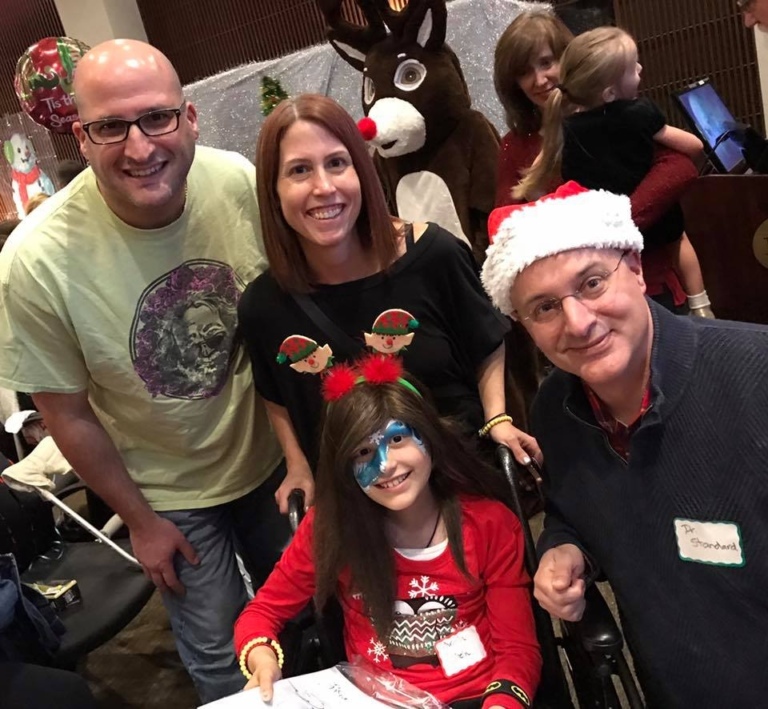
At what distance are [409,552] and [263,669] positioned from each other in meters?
0.36

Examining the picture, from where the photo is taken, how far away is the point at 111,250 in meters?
1.73

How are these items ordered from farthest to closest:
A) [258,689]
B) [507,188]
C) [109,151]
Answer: [507,188]
[109,151]
[258,689]

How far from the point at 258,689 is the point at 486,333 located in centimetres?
89

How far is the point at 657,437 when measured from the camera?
1153mm

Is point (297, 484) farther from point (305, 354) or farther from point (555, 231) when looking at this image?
point (555, 231)

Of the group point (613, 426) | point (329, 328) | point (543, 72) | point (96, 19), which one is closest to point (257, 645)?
point (329, 328)

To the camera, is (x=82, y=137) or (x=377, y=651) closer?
(x=377, y=651)

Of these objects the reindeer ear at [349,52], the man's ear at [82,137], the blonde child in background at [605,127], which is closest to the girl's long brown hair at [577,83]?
the blonde child in background at [605,127]

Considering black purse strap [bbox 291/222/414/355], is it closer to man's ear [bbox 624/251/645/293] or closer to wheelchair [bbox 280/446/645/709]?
wheelchair [bbox 280/446/645/709]

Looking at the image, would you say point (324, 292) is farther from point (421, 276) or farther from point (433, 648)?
point (433, 648)

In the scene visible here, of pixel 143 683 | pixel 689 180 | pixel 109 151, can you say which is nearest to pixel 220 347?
pixel 109 151

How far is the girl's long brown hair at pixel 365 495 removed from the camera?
58.1 inches

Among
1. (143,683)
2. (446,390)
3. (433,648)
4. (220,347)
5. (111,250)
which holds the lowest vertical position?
(143,683)

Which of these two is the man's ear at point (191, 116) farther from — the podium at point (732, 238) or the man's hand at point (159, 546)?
the podium at point (732, 238)
